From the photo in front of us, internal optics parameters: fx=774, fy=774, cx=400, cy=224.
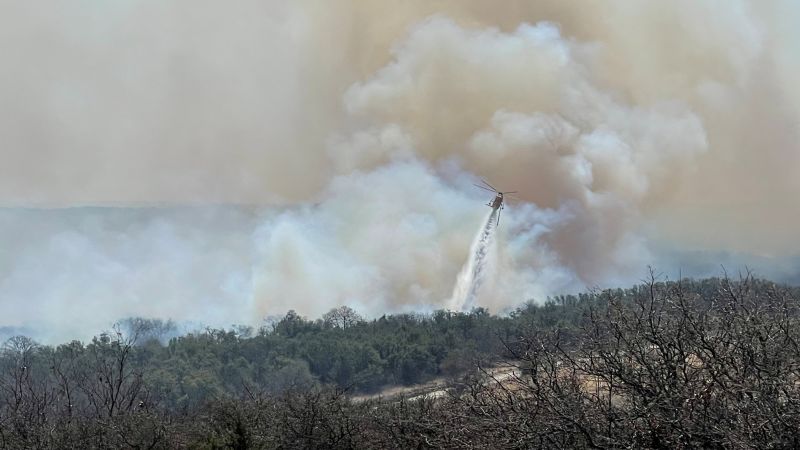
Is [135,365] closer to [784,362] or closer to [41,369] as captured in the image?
[41,369]

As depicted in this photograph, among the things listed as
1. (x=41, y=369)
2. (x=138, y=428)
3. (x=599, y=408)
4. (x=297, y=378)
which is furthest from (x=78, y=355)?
(x=599, y=408)

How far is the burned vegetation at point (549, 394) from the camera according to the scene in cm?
1158

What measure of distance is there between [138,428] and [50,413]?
849 inches

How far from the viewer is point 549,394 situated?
13.6m

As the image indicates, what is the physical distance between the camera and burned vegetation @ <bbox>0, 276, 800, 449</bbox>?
38.0 feet

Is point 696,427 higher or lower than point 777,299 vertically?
lower

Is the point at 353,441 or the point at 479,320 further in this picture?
the point at 479,320

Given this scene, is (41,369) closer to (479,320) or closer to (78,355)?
(78,355)

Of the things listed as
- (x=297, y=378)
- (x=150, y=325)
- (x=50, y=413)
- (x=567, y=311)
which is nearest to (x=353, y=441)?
(x=50, y=413)

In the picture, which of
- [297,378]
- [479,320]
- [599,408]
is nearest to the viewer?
[599,408]

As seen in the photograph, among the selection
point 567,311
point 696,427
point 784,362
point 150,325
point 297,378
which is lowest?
point 696,427

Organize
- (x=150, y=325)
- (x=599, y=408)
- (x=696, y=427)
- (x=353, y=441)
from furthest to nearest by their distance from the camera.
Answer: (x=150, y=325) < (x=353, y=441) < (x=599, y=408) < (x=696, y=427)

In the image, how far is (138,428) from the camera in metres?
31.0

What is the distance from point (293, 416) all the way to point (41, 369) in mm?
63285
